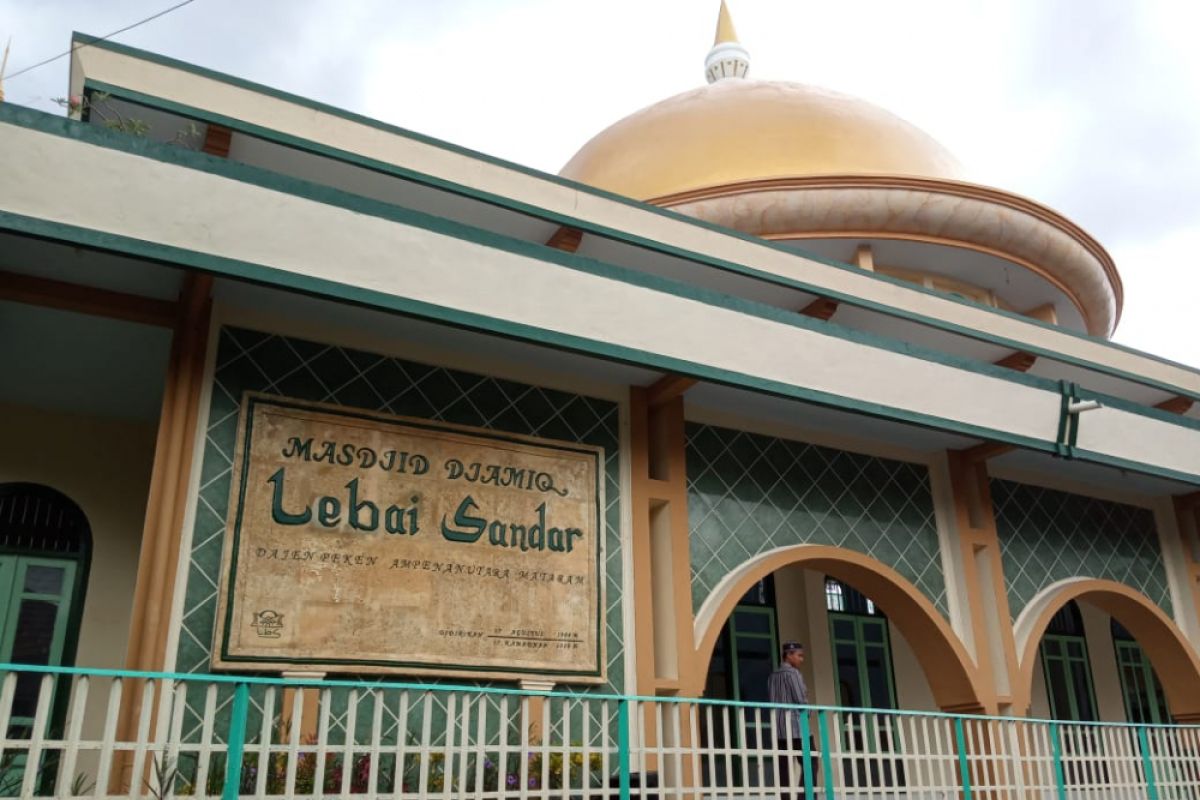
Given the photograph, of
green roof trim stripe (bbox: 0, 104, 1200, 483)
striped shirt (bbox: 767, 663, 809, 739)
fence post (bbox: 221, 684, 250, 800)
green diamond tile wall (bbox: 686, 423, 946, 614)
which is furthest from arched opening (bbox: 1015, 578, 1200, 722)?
fence post (bbox: 221, 684, 250, 800)

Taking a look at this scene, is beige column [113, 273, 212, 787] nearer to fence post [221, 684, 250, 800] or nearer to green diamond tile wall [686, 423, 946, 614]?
fence post [221, 684, 250, 800]

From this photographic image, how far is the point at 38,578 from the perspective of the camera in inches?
311

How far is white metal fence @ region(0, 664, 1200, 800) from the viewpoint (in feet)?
14.4

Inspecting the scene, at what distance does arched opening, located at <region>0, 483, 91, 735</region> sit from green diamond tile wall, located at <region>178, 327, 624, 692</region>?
251cm

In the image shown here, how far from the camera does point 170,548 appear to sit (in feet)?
19.7

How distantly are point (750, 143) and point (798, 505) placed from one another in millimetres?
5669

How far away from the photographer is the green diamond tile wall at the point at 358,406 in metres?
6.12

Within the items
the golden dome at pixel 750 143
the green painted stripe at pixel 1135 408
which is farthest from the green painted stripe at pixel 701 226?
the golden dome at pixel 750 143

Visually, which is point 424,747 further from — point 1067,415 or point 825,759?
point 1067,415

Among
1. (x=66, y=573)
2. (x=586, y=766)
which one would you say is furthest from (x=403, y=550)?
(x=66, y=573)

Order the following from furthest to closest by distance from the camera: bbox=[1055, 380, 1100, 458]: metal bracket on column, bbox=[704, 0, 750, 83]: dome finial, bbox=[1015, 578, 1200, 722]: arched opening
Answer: bbox=[704, 0, 750, 83]: dome finial < bbox=[1015, 578, 1200, 722]: arched opening < bbox=[1055, 380, 1100, 458]: metal bracket on column

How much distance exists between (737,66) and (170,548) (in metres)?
13.1

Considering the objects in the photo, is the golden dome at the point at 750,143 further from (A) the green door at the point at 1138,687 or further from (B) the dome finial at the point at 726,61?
(A) the green door at the point at 1138,687

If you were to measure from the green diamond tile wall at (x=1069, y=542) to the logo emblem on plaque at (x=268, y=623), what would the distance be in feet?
21.4
